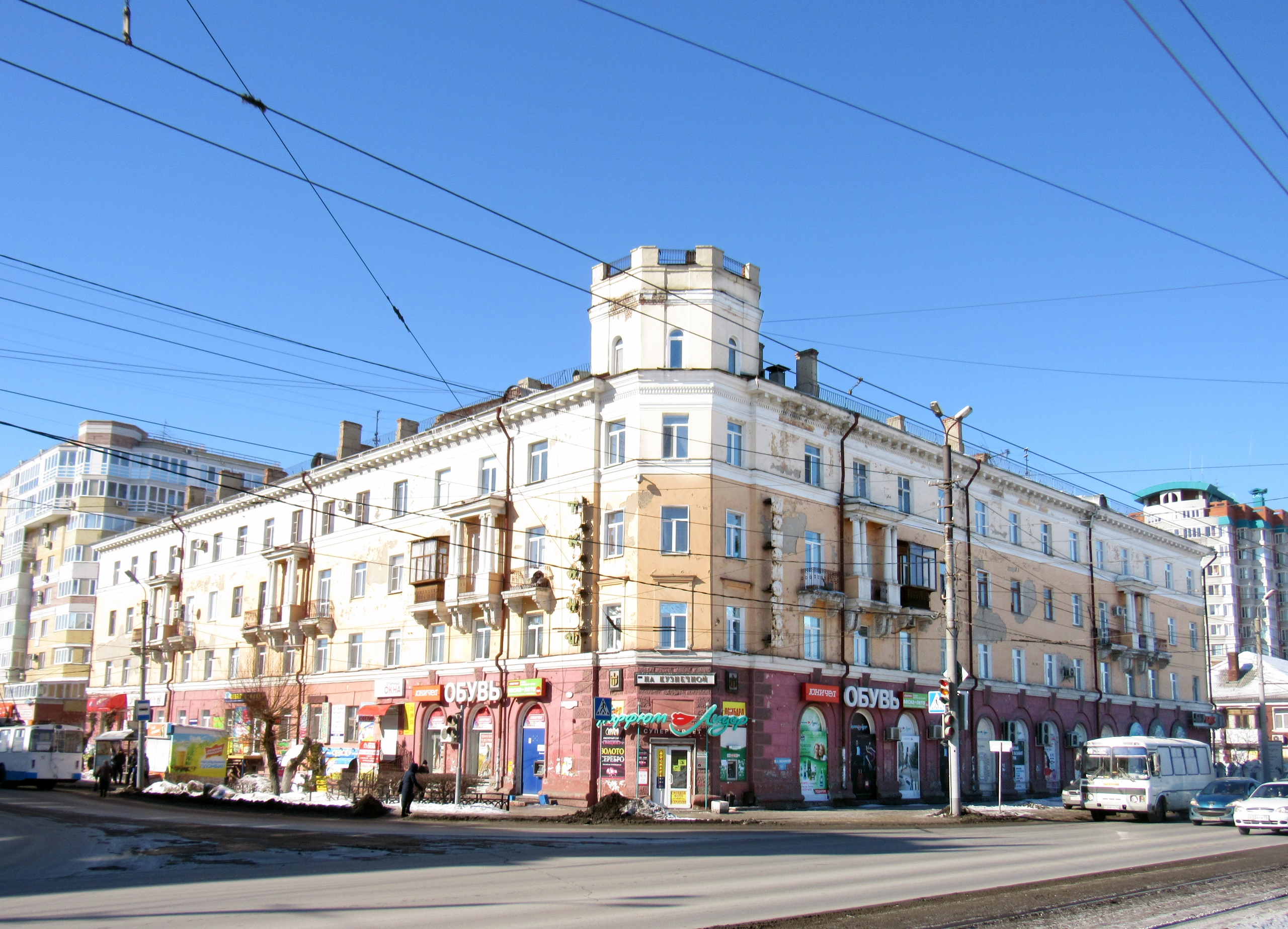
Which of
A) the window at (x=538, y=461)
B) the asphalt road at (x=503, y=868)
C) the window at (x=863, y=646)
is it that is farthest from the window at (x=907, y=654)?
the window at (x=538, y=461)

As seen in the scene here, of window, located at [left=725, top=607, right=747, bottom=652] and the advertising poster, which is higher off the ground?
window, located at [left=725, top=607, right=747, bottom=652]

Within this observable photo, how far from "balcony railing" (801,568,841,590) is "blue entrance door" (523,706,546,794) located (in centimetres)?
982

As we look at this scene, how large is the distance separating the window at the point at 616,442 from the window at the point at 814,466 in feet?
22.0

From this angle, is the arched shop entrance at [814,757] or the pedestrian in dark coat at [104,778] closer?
the arched shop entrance at [814,757]

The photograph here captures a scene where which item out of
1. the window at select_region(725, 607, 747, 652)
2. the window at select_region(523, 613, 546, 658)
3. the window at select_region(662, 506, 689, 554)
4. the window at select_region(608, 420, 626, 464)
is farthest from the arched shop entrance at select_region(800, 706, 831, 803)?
the window at select_region(608, 420, 626, 464)

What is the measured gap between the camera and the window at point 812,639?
3766cm

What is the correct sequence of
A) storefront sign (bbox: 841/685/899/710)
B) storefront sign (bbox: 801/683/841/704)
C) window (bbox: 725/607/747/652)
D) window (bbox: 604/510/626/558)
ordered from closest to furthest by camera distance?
1. window (bbox: 725/607/747/652)
2. window (bbox: 604/510/626/558)
3. storefront sign (bbox: 801/683/841/704)
4. storefront sign (bbox: 841/685/899/710)

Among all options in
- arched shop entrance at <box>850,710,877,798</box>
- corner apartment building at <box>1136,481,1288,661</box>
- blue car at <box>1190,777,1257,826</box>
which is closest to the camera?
blue car at <box>1190,777,1257,826</box>

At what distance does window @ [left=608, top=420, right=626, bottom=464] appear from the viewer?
37.0 metres

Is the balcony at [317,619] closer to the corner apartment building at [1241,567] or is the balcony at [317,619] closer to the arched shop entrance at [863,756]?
the arched shop entrance at [863,756]

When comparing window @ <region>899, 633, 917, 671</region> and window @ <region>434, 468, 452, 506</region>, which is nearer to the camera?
window @ <region>899, 633, 917, 671</region>

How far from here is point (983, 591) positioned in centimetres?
4662

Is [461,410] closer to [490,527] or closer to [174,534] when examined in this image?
[490,527]

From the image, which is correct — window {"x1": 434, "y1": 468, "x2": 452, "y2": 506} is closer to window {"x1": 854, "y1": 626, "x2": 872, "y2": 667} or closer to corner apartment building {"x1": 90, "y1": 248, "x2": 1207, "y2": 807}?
corner apartment building {"x1": 90, "y1": 248, "x2": 1207, "y2": 807}
